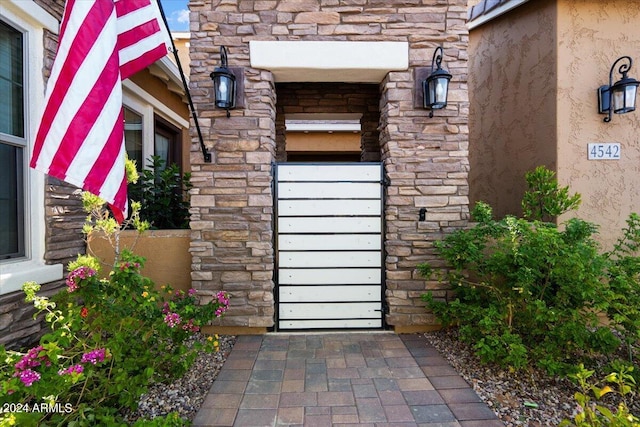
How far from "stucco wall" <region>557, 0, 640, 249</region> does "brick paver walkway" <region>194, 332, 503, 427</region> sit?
8.48 ft

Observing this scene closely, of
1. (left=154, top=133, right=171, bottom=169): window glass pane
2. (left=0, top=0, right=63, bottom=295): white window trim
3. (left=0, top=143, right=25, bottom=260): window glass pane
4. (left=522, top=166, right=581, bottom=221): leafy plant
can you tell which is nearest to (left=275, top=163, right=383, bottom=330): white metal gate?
(left=522, top=166, right=581, bottom=221): leafy plant

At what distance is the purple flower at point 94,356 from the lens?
1.79 metres

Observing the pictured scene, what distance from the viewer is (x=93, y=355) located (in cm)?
180

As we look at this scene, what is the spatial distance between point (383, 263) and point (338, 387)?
140 cm

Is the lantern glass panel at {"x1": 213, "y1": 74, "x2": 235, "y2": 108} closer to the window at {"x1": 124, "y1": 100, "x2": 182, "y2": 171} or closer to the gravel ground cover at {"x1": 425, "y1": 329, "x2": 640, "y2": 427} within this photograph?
the window at {"x1": 124, "y1": 100, "x2": 182, "y2": 171}

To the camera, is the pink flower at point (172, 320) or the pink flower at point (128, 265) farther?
the pink flower at point (172, 320)

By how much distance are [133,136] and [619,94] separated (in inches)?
242

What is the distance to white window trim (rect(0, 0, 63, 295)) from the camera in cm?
266

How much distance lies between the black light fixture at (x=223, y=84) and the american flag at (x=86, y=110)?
1004 millimetres

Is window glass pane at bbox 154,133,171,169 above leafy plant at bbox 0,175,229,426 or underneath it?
above

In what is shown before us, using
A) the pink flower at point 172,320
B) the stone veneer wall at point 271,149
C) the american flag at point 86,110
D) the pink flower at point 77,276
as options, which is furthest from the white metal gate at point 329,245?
the pink flower at point 77,276

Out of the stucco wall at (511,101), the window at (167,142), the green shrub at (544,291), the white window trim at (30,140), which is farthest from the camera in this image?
the window at (167,142)

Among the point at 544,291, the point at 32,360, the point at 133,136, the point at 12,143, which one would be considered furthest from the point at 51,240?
the point at 544,291

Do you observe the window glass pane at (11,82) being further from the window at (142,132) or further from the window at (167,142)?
the window at (167,142)
